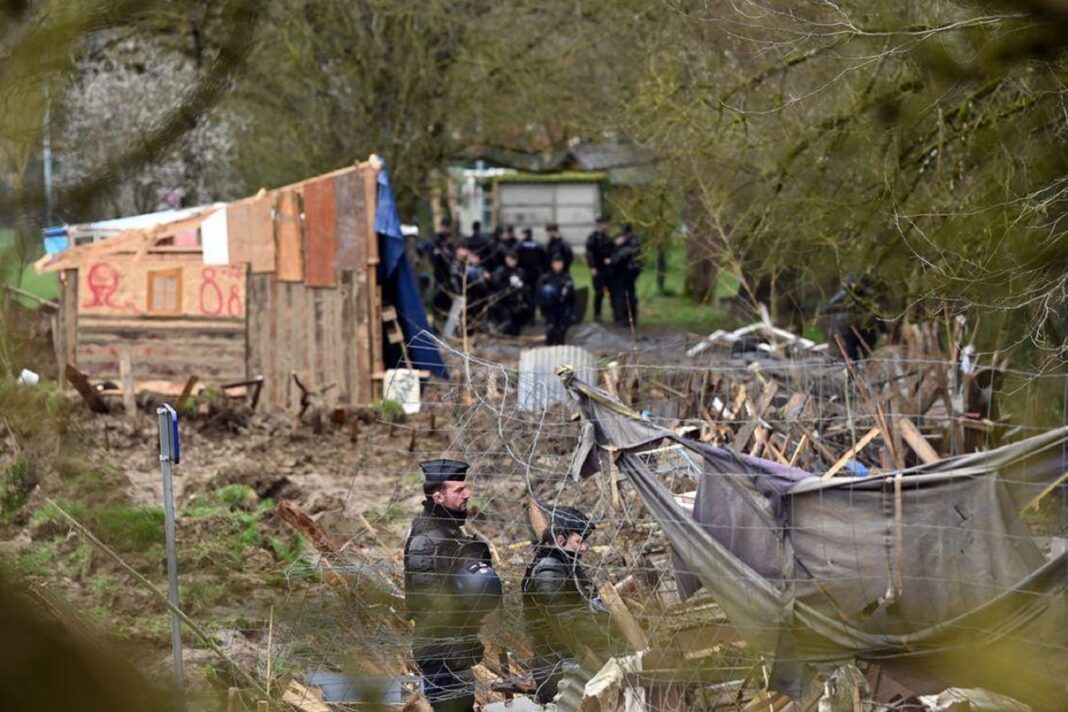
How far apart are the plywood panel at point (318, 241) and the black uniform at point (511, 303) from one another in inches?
344

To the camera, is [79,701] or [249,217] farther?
[249,217]

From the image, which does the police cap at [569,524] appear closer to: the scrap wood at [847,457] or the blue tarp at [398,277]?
the scrap wood at [847,457]

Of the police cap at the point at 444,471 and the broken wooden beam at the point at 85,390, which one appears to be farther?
the broken wooden beam at the point at 85,390

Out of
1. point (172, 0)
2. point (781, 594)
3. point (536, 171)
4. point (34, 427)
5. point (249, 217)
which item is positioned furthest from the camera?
point (536, 171)

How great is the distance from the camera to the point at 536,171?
3319 centimetres

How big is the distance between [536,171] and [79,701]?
32.0 meters

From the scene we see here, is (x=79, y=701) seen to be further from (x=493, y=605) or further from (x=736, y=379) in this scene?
(x=736, y=379)

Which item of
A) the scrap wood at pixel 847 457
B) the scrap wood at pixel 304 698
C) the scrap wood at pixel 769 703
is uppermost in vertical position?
the scrap wood at pixel 847 457

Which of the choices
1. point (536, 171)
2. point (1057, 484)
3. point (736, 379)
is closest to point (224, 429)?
point (736, 379)

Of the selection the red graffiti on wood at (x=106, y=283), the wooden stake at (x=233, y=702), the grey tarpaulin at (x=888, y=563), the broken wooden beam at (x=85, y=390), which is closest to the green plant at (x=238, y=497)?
the broken wooden beam at (x=85, y=390)

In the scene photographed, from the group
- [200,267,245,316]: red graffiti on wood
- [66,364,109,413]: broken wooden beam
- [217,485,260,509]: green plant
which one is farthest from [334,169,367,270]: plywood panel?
[217,485,260,509]: green plant

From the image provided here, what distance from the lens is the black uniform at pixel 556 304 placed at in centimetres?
2581

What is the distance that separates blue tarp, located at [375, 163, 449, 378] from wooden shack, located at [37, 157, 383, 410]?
16 centimetres

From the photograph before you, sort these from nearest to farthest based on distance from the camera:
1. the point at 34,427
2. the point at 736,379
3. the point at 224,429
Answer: the point at 34,427, the point at 736,379, the point at 224,429
